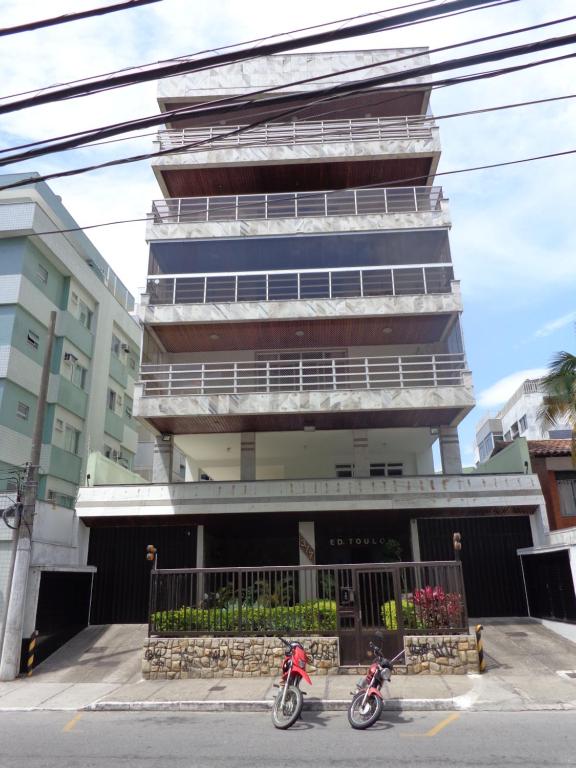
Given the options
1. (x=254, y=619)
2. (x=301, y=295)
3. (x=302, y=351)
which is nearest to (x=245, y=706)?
(x=254, y=619)

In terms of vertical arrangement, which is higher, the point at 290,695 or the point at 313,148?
the point at 313,148

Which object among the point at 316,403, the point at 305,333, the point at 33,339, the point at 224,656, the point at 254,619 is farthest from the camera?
the point at 33,339

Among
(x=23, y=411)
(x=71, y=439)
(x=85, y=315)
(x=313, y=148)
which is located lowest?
(x=71, y=439)

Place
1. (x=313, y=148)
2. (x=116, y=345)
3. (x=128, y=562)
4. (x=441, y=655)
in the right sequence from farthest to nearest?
1. (x=116, y=345)
2. (x=313, y=148)
3. (x=128, y=562)
4. (x=441, y=655)

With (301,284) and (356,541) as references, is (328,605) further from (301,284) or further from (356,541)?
(301,284)

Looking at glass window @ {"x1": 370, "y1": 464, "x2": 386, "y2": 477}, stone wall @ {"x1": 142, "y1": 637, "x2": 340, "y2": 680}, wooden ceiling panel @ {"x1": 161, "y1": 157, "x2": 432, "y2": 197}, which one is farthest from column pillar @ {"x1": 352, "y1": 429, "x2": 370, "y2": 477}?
wooden ceiling panel @ {"x1": 161, "y1": 157, "x2": 432, "y2": 197}

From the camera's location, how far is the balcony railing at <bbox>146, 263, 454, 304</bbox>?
20141 mm

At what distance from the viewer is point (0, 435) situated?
22.6 metres

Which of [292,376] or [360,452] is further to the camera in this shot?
A: [360,452]

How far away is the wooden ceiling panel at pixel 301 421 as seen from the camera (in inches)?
757

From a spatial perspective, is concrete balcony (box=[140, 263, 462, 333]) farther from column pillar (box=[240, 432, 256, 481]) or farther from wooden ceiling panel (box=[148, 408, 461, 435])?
column pillar (box=[240, 432, 256, 481])

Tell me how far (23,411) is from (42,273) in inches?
264

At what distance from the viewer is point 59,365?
1067 inches

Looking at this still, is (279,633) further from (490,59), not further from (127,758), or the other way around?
(490,59)
